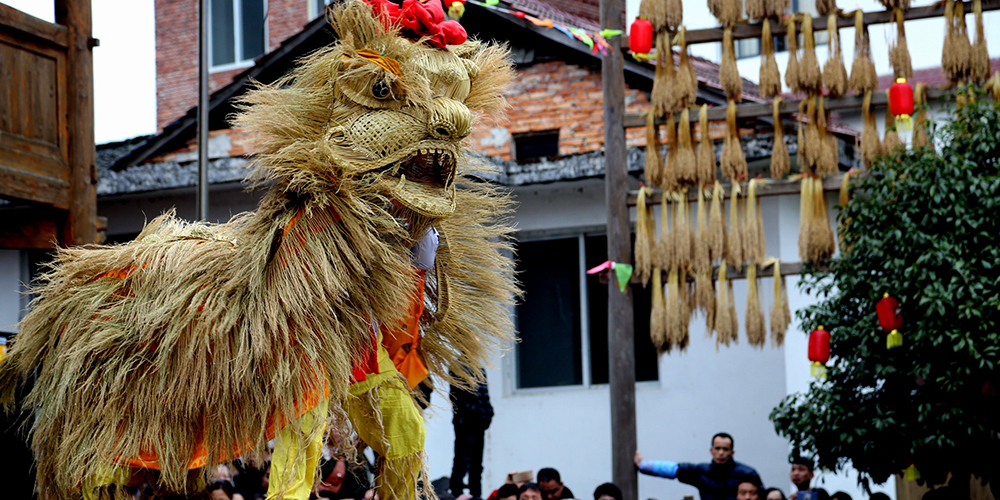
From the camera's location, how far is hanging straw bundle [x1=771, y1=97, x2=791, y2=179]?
7016mm

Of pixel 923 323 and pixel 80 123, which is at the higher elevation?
pixel 80 123

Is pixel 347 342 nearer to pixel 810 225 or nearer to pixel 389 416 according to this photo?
pixel 389 416

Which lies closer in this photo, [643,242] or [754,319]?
[754,319]

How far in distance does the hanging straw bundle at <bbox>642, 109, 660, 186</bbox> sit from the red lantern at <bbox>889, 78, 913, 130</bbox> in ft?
4.65

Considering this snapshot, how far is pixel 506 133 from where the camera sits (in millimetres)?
9117

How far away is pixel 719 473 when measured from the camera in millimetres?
6633

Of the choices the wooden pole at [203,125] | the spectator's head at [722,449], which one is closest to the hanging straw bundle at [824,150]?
the spectator's head at [722,449]

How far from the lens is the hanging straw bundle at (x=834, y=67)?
22.5 feet

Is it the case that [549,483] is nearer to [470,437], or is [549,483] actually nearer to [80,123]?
[470,437]

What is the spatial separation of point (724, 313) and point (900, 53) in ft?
6.22

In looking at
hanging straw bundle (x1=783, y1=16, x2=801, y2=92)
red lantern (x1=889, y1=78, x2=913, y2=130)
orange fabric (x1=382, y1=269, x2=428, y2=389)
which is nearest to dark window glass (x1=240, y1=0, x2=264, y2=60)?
hanging straw bundle (x1=783, y1=16, x2=801, y2=92)

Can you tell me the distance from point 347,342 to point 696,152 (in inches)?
178

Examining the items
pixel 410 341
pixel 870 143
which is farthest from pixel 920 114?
pixel 410 341

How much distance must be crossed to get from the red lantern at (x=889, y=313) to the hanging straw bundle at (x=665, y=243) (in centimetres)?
171
